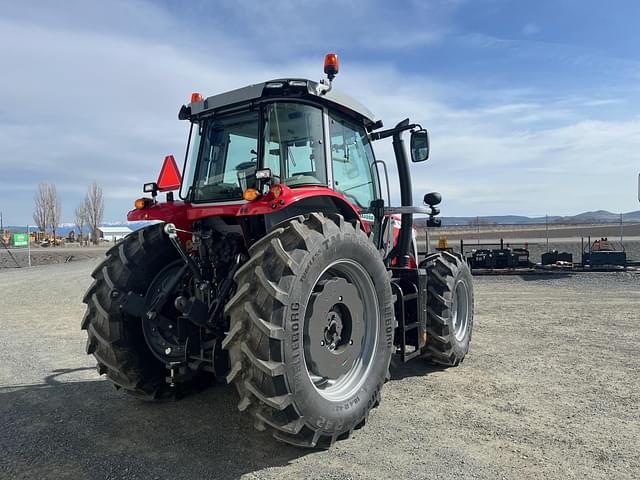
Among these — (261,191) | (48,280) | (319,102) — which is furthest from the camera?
(48,280)

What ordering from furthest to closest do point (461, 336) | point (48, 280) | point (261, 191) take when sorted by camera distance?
1. point (48, 280)
2. point (461, 336)
3. point (261, 191)

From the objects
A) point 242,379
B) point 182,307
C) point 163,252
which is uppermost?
point 163,252

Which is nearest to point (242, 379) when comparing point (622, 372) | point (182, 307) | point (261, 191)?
point (182, 307)

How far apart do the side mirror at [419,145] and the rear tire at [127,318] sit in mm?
2689

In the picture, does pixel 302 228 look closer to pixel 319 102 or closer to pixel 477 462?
pixel 319 102

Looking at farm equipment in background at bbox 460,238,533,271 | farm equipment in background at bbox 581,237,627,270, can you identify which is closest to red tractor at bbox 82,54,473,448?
farm equipment in background at bbox 460,238,533,271

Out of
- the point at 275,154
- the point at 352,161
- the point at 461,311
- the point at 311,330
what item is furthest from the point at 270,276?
the point at 461,311

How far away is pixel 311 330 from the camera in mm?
3398

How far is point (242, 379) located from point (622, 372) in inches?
167

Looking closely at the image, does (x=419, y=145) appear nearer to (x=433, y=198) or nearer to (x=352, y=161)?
(x=433, y=198)

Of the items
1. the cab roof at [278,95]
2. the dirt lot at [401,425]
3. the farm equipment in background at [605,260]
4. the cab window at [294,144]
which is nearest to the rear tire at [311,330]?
the dirt lot at [401,425]

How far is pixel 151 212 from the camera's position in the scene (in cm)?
431

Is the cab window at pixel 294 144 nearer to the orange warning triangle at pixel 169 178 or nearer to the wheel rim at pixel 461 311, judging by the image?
the orange warning triangle at pixel 169 178

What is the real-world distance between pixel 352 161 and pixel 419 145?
0.88 m
